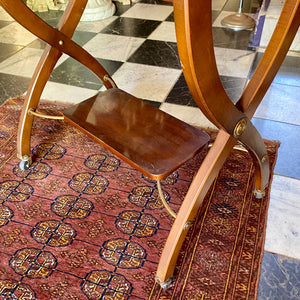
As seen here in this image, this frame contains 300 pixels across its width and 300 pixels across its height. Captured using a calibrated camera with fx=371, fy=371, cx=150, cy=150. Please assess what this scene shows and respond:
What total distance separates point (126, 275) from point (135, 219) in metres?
0.23

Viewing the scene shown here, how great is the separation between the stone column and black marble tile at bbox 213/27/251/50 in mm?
938

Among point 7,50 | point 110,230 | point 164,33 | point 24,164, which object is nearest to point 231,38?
point 164,33

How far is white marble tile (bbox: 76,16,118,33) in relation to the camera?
2.94 meters

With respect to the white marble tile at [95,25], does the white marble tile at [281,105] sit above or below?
above

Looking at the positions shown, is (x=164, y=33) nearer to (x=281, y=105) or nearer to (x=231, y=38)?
(x=231, y=38)

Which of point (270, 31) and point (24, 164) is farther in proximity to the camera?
point (270, 31)

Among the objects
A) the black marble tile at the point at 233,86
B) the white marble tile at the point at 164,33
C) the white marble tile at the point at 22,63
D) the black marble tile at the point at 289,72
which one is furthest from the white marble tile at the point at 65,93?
the black marble tile at the point at 289,72

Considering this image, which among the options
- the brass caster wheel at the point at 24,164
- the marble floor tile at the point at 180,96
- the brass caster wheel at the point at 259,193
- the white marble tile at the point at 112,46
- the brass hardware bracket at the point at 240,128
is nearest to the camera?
the brass hardware bracket at the point at 240,128

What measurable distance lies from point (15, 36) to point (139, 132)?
2.07 m

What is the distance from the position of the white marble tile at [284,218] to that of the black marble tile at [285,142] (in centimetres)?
6

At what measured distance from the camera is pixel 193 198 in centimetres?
105

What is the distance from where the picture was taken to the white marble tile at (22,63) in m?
2.36

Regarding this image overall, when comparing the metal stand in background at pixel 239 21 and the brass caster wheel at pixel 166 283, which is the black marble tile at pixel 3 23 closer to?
the metal stand in background at pixel 239 21

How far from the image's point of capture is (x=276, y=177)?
1.53 metres
